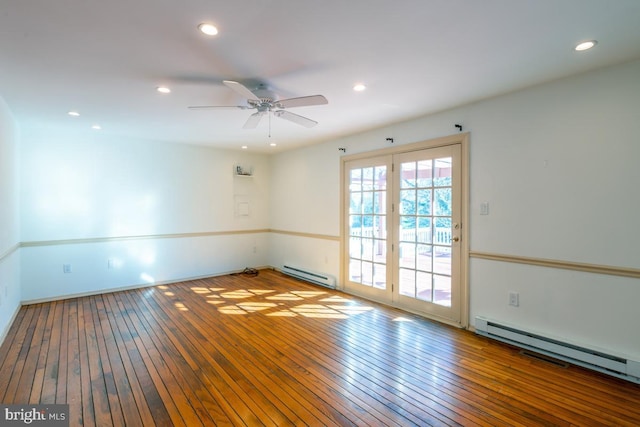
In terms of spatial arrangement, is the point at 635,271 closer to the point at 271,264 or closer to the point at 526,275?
the point at 526,275

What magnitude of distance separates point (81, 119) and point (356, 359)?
14.4 ft

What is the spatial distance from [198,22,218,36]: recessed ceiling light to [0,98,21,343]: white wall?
282 centimetres

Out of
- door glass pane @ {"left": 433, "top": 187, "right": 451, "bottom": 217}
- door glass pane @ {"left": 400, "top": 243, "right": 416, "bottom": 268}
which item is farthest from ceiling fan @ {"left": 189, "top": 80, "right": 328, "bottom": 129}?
door glass pane @ {"left": 400, "top": 243, "right": 416, "bottom": 268}

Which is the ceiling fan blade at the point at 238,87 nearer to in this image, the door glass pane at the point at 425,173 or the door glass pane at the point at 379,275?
the door glass pane at the point at 425,173

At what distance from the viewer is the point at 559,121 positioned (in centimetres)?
273

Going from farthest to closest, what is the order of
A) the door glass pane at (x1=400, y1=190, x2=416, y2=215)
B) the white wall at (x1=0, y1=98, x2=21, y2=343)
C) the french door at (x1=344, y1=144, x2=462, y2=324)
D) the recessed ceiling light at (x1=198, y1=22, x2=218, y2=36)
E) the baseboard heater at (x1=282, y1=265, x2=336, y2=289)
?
the baseboard heater at (x1=282, y1=265, x2=336, y2=289), the door glass pane at (x1=400, y1=190, x2=416, y2=215), the french door at (x1=344, y1=144, x2=462, y2=324), the white wall at (x1=0, y1=98, x2=21, y2=343), the recessed ceiling light at (x1=198, y1=22, x2=218, y2=36)

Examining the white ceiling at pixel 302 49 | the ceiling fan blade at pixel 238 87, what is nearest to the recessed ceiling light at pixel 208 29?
the white ceiling at pixel 302 49

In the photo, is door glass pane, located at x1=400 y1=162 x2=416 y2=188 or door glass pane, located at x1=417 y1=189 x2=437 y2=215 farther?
door glass pane, located at x1=400 y1=162 x2=416 y2=188

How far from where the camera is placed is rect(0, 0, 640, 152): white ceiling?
1.73 metres

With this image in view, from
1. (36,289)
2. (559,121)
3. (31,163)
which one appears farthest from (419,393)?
(31,163)

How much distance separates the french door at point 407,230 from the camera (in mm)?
3518

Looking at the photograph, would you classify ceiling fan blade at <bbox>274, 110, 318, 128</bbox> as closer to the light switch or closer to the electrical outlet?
the light switch

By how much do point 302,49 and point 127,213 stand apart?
4269mm

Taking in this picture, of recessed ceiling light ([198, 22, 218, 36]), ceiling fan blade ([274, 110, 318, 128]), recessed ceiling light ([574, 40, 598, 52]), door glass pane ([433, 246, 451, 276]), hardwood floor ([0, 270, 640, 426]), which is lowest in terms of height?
hardwood floor ([0, 270, 640, 426])
